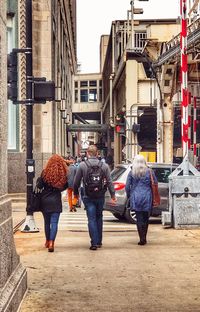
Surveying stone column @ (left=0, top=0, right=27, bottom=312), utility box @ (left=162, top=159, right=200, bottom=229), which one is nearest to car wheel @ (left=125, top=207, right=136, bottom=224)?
utility box @ (left=162, top=159, right=200, bottom=229)

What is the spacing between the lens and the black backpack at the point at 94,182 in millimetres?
11312

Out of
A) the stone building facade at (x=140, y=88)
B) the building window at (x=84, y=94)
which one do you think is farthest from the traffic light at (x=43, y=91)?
the building window at (x=84, y=94)

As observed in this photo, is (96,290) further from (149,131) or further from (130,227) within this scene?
(149,131)

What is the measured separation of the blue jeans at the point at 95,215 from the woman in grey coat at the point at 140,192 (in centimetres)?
82

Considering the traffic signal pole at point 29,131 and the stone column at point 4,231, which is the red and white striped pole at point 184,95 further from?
the stone column at point 4,231

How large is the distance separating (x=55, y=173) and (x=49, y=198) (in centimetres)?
43

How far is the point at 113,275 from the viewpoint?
831 cm

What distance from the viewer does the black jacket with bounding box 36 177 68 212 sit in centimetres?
1102

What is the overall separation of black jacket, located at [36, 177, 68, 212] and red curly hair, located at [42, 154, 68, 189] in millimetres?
84

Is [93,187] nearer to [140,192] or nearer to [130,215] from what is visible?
[140,192]

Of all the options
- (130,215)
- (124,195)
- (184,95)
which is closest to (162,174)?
(124,195)

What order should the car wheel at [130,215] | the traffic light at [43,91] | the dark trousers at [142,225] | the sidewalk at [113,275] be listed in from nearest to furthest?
the sidewalk at [113,275], the dark trousers at [142,225], the traffic light at [43,91], the car wheel at [130,215]

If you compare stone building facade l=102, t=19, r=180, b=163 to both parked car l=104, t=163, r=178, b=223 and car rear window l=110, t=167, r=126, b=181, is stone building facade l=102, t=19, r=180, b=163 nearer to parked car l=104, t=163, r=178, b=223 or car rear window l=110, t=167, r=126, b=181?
car rear window l=110, t=167, r=126, b=181

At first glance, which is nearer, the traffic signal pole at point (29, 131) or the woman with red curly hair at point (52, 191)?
the woman with red curly hair at point (52, 191)
